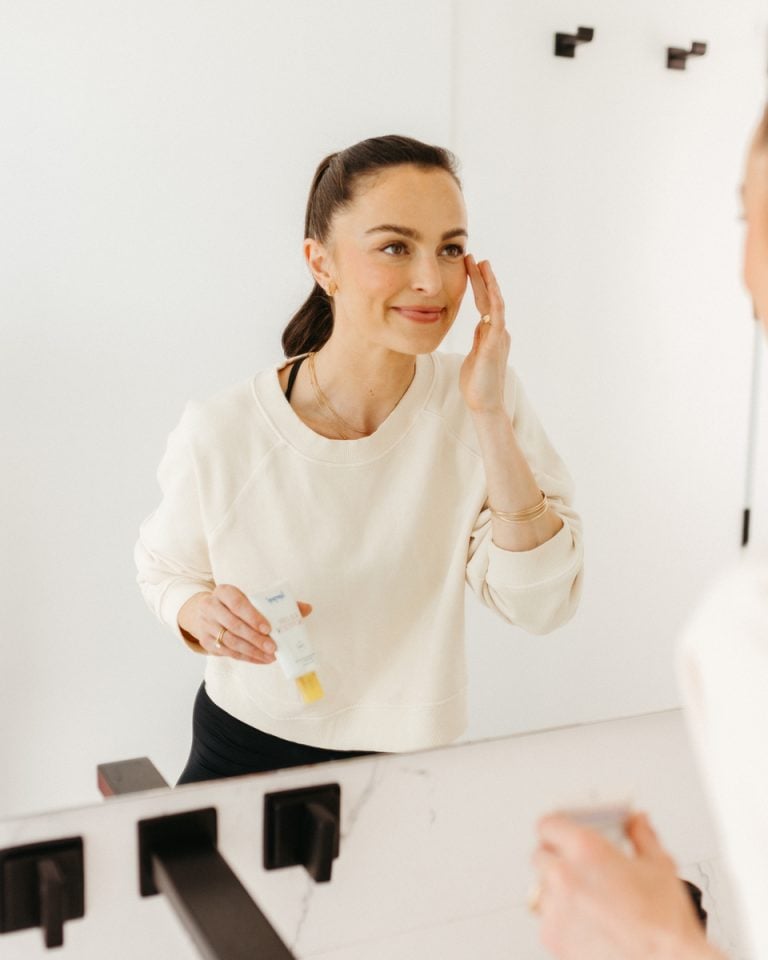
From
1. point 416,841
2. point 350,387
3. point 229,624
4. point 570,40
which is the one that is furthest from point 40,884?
point 570,40

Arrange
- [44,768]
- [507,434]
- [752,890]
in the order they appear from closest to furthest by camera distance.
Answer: [752,890] → [44,768] → [507,434]

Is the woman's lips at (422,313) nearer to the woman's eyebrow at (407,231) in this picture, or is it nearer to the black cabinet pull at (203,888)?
the woman's eyebrow at (407,231)

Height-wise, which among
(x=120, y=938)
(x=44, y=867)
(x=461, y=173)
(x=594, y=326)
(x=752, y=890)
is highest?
(x=461, y=173)

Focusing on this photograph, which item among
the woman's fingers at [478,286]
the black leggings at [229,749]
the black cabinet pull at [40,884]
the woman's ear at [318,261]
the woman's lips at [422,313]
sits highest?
the woman's ear at [318,261]

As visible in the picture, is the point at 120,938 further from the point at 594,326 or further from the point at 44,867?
the point at 594,326

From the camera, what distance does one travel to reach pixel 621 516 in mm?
1002

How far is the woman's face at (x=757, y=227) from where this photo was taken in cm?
50

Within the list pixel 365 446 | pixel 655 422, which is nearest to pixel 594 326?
pixel 655 422

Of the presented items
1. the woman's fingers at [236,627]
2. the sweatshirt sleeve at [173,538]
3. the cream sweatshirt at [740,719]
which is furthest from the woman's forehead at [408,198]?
the cream sweatshirt at [740,719]

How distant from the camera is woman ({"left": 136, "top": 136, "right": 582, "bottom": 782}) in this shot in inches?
33.1

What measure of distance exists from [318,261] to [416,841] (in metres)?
0.56

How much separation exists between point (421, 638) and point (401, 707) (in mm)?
67

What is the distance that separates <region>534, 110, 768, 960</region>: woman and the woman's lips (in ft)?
1.27

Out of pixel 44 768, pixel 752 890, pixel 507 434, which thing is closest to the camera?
pixel 752 890
